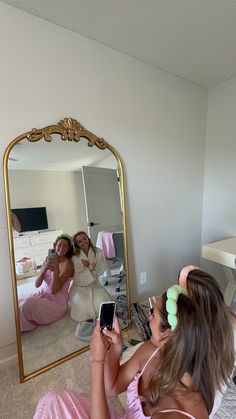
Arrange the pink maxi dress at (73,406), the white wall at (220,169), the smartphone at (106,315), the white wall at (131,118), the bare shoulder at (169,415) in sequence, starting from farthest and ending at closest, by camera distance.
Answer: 1. the white wall at (220,169)
2. the white wall at (131,118)
3. the smartphone at (106,315)
4. the pink maxi dress at (73,406)
5. the bare shoulder at (169,415)

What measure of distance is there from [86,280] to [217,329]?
4.11 feet

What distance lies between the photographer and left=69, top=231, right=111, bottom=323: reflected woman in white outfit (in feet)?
5.80

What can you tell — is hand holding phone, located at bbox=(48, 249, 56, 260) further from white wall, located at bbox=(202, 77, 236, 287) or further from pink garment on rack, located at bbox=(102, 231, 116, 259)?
white wall, located at bbox=(202, 77, 236, 287)

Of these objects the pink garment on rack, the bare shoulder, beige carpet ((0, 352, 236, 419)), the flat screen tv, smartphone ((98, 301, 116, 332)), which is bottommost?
beige carpet ((0, 352, 236, 419))

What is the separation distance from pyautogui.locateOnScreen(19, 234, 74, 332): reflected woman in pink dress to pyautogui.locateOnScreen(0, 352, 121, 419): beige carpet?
0.98 ft

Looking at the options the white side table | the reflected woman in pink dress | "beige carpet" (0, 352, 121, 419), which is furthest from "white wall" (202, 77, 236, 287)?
"beige carpet" (0, 352, 121, 419)

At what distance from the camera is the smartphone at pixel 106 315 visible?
0.99m

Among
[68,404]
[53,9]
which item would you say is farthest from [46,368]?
[53,9]

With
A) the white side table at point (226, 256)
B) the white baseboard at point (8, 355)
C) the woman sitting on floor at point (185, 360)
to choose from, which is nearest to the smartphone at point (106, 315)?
the woman sitting on floor at point (185, 360)

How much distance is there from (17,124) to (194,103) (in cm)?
182

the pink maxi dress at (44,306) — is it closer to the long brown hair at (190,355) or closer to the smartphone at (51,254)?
the smartphone at (51,254)

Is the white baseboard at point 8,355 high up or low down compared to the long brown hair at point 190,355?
down

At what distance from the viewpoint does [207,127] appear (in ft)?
8.34

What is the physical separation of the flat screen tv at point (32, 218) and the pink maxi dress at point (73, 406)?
93 cm
